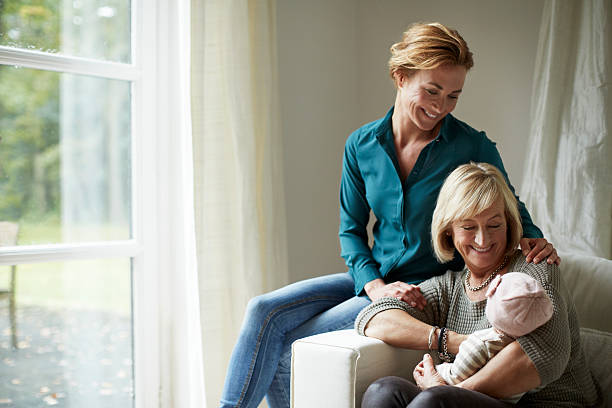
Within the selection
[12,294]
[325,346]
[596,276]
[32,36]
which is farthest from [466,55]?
[12,294]

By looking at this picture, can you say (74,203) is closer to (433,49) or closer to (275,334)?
(275,334)

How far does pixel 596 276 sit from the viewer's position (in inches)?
66.7

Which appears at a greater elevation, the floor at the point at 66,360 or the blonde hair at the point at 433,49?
the blonde hair at the point at 433,49

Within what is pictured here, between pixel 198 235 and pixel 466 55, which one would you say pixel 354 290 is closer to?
pixel 198 235

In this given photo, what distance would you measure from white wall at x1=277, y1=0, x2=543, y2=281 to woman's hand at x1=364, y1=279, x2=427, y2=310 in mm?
960

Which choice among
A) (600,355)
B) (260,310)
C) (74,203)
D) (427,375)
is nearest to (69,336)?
(74,203)

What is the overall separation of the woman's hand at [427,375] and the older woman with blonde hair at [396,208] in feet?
0.64

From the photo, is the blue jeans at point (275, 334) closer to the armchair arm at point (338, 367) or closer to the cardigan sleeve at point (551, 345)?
the armchair arm at point (338, 367)

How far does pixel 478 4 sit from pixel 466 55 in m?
0.90

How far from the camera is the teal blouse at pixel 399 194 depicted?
1781mm

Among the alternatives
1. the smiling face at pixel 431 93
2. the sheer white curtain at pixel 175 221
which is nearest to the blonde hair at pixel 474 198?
the smiling face at pixel 431 93

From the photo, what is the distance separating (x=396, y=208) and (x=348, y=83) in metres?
1.23

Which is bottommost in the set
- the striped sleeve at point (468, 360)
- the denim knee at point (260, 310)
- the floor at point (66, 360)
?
the floor at point (66, 360)

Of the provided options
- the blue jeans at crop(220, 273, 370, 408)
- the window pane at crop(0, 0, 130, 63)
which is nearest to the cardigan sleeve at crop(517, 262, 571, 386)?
the blue jeans at crop(220, 273, 370, 408)
